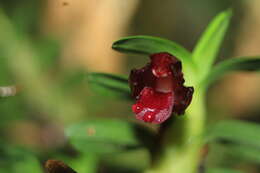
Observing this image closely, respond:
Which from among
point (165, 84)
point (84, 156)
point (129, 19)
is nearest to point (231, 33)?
point (129, 19)

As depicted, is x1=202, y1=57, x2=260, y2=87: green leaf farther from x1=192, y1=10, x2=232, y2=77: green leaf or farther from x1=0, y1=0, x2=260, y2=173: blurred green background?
x1=0, y1=0, x2=260, y2=173: blurred green background

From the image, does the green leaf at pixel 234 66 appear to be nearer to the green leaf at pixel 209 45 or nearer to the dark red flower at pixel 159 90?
the green leaf at pixel 209 45

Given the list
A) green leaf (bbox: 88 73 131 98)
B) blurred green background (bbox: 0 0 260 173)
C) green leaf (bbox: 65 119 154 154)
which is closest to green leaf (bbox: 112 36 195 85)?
green leaf (bbox: 88 73 131 98)

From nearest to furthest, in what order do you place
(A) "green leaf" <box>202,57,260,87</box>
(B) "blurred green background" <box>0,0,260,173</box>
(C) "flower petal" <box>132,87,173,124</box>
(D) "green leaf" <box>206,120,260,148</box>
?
(C) "flower petal" <box>132,87,173,124</box> < (A) "green leaf" <box>202,57,260,87</box> < (D) "green leaf" <box>206,120,260,148</box> < (B) "blurred green background" <box>0,0,260,173</box>

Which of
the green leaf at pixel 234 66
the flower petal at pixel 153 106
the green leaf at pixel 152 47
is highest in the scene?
the green leaf at pixel 152 47

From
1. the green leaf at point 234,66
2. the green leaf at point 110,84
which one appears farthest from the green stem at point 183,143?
the green leaf at point 110,84

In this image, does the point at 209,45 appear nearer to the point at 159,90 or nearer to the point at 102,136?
the point at 159,90
